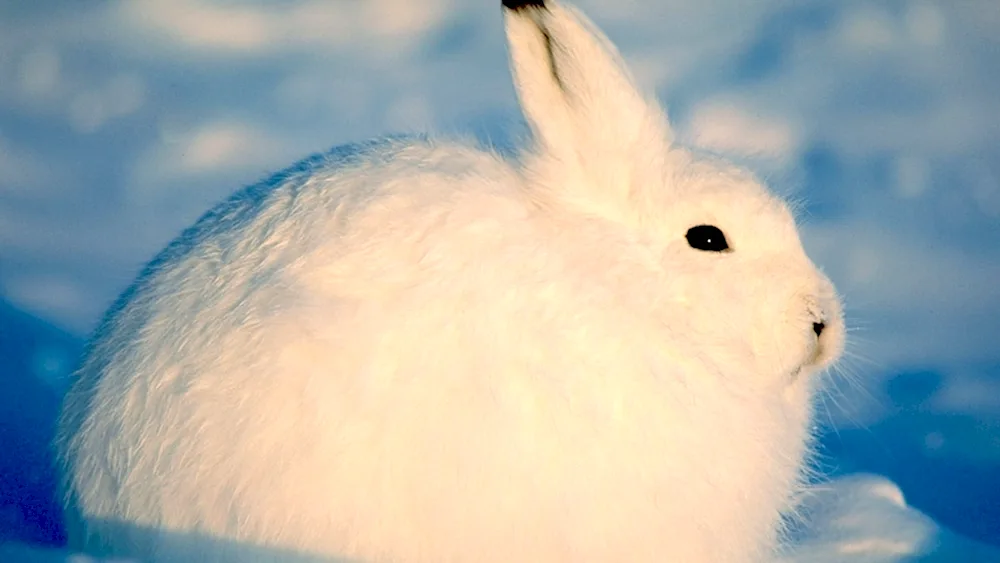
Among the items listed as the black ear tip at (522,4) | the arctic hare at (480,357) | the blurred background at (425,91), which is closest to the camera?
the arctic hare at (480,357)

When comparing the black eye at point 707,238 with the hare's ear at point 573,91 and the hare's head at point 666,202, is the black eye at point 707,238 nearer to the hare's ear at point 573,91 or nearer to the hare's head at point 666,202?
the hare's head at point 666,202

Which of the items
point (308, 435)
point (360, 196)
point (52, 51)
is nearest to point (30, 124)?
point (52, 51)

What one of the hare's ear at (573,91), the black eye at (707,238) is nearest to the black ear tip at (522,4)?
the hare's ear at (573,91)

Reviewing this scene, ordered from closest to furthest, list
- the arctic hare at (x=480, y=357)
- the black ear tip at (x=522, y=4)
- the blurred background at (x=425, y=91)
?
the arctic hare at (x=480, y=357), the black ear tip at (x=522, y=4), the blurred background at (x=425, y=91)

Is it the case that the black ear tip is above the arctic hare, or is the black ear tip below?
above

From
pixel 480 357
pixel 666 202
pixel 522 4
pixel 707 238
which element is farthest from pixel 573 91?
pixel 480 357

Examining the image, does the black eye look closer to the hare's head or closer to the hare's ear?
the hare's head

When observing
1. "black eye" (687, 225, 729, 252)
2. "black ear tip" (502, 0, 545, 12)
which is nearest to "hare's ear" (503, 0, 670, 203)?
"black ear tip" (502, 0, 545, 12)
